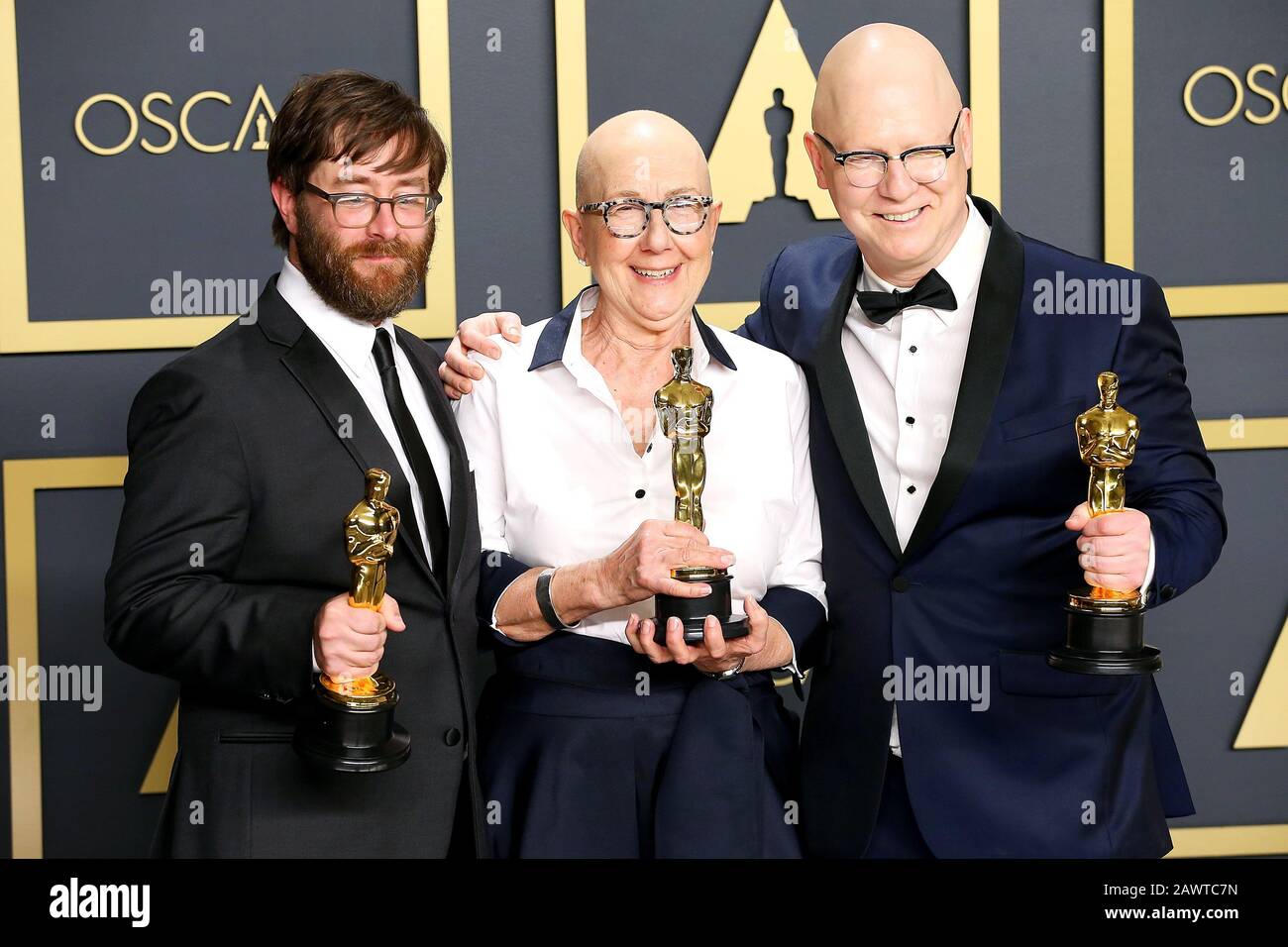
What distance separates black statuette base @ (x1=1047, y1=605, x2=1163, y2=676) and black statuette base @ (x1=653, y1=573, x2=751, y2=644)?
1.86 feet

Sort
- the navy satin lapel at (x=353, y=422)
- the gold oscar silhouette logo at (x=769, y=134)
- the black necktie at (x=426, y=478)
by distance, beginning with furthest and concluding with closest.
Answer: the gold oscar silhouette logo at (x=769, y=134) < the black necktie at (x=426, y=478) < the navy satin lapel at (x=353, y=422)

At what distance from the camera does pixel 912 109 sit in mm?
2355

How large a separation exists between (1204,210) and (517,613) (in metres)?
→ 2.34

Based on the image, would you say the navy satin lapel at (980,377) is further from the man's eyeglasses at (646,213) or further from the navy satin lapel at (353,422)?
the navy satin lapel at (353,422)

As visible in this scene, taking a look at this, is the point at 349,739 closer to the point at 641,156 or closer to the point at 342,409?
the point at 342,409

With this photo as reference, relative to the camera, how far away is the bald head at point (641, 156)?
229cm

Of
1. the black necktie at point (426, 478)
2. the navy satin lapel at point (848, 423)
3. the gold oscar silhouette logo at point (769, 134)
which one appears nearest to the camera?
the black necktie at point (426, 478)

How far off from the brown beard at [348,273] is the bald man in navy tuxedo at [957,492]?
0.23m

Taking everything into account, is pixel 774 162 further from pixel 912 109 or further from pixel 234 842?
pixel 234 842

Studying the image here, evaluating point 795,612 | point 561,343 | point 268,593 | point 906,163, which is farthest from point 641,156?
point 268,593

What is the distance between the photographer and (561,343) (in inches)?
95.8

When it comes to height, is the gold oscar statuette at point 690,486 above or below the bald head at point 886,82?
below

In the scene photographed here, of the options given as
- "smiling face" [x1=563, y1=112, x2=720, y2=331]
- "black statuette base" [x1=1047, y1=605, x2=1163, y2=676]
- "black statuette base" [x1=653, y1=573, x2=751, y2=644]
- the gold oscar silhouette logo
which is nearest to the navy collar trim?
"smiling face" [x1=563, y1=112, x2=720, y2=331]

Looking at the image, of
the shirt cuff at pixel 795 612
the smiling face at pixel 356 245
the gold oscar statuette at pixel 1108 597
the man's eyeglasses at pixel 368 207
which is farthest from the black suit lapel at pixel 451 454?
the gold oscar statuette at pixel 1108 597
